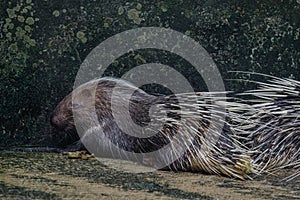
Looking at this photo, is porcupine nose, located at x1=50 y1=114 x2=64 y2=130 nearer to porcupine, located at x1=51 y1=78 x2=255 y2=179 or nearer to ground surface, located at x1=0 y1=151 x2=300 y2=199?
porcupine, located at x1=51 y1=78 x2=255 y2=179

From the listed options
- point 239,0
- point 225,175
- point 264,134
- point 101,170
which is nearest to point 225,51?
point 239,0

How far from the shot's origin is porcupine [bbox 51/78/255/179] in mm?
3680

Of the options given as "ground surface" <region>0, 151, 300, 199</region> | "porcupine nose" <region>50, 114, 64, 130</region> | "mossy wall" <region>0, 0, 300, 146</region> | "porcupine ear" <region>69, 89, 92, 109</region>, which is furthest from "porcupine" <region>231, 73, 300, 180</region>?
"porcupine nose" <region>50, 114, 64, 130</region>

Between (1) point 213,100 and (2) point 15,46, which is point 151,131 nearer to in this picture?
(1) point 213,100

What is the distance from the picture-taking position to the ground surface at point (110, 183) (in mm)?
2955

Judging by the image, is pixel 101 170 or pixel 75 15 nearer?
pixel 101 170

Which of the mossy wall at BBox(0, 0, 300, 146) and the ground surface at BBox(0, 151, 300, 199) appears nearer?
the ground surface at BBox(0, 151, 300, 199)

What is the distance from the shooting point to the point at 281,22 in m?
4.28

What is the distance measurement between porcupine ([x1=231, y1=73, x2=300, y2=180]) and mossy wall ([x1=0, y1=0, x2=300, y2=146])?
0.93 feet

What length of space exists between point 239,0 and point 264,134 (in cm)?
96

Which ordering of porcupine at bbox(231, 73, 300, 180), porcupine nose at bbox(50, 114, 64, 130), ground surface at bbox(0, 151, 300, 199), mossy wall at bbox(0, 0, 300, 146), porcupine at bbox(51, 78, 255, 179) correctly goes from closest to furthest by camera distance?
ground surface at bbox(0, 151, 300, 199)
porcupine at bbox(51, 78, 255, 179)
porcupine at bbox(231, 73, 300, 180)
porcupine nose at bbox(50, 114, 64, 130)
mossy wall at bbox(0, 0, 300, 146)

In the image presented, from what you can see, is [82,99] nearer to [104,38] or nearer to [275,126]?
[104,38]

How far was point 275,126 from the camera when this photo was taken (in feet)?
13.0

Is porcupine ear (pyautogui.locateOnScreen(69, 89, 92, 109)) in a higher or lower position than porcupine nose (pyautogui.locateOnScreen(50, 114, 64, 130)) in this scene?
higher
